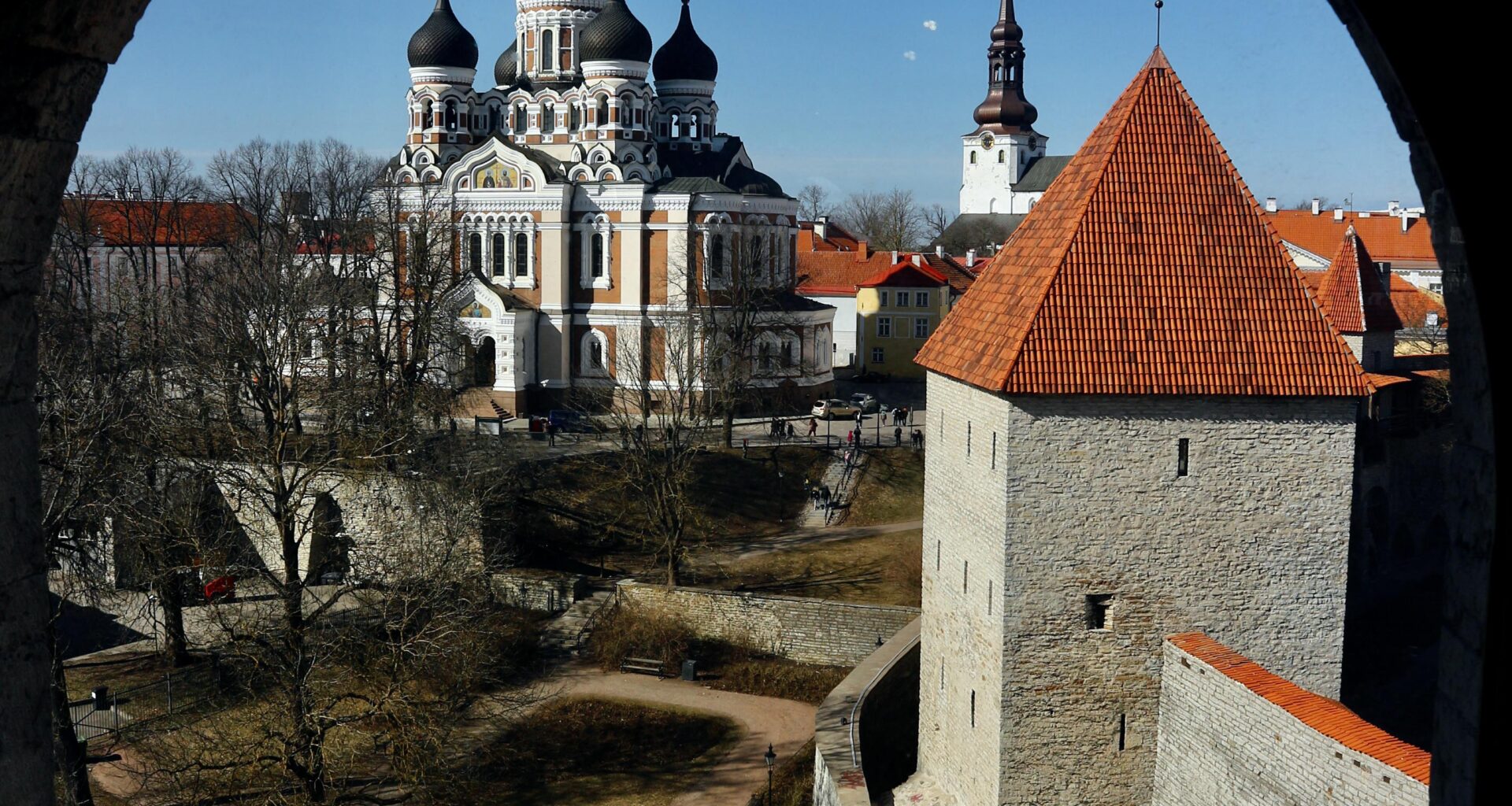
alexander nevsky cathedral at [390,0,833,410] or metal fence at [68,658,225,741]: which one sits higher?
alexander nevsky cathedral at [390,0,833,410]

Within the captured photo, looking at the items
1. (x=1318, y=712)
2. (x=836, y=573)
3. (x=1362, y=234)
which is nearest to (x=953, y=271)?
(x=1362, y=234)

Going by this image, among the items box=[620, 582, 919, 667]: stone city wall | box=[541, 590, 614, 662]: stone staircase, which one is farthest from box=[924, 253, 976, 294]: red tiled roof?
box=[541, 590, 614, 662]: stone staircase

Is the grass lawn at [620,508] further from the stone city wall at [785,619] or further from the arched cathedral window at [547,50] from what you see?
the arched cathedral window at [547,50]

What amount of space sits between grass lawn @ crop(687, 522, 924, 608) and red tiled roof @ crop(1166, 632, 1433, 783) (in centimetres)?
1435

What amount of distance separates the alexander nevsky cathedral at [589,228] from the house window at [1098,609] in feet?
86.1

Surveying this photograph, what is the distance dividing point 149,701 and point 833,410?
1004 inches

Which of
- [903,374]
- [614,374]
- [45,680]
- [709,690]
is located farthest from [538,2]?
[45,680]

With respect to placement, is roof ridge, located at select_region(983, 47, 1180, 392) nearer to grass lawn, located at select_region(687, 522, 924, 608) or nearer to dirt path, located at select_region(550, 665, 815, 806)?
dirt path, located at select_region(550, 665, 815, 806)

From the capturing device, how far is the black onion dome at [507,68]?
168 ft

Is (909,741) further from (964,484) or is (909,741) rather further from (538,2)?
(538,2)

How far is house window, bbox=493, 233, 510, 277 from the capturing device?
145 feet

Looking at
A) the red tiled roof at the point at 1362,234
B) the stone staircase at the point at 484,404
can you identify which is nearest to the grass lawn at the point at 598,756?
the stone staircase at the point at 484,404

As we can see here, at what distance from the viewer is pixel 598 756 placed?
71.6ft

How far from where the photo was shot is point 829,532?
1307 inches
